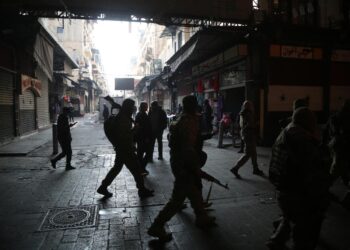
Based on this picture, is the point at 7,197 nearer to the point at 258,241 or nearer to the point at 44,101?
the point at 258,241

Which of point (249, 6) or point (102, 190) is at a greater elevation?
point (249, 6)

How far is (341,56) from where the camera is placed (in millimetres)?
14023

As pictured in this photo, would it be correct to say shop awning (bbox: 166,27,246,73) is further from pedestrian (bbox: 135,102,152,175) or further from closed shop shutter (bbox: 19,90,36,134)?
closed shop shutter (bbox: 19,90,36,134)

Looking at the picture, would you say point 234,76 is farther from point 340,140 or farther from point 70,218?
point 70,218

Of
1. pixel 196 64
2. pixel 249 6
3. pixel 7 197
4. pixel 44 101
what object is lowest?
pixel 7 197

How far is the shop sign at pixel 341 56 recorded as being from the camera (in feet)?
45.6

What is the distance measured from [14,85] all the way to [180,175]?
13365 mm

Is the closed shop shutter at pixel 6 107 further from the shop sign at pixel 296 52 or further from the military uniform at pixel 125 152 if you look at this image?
the shop sign at pixel 296 52

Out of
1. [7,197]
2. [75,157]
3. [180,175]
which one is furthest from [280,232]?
[75,157]

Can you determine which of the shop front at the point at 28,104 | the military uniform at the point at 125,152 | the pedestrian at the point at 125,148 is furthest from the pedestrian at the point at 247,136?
the shop front at the point at 28,104

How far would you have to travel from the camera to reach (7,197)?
6.24 metres

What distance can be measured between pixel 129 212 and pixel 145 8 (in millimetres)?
9219

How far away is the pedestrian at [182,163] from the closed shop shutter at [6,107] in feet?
37.5

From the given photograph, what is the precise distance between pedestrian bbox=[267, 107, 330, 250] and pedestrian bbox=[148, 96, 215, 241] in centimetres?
119
